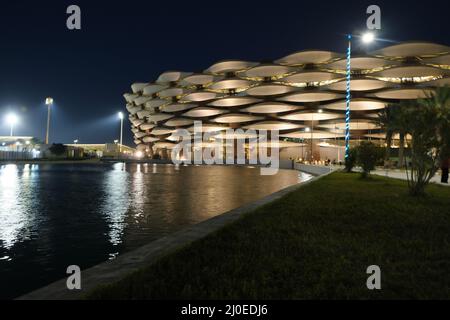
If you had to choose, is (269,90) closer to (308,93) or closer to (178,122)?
(308,93)

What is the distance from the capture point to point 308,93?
77375 millimetres

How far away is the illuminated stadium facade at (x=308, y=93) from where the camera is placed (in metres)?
72.9

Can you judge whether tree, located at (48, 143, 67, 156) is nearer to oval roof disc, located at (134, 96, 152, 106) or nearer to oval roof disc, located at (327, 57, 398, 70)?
oval roof disc, located at (134, 96, 152, 106)

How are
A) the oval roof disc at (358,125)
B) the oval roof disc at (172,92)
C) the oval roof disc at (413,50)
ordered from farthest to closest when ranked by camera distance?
the oval roof disc at (172,92)
the oval roof disc at (358,125)
the oval roof disc at (413,50)

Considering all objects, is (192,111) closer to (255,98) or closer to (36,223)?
(255,98)

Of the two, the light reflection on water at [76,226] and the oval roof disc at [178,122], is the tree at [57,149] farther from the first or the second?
the light reflection on water at [76,226]

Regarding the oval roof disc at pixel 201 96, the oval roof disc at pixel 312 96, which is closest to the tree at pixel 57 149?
the oval roof disc at pixel 201 96

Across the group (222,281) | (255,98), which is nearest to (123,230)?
(222,281)

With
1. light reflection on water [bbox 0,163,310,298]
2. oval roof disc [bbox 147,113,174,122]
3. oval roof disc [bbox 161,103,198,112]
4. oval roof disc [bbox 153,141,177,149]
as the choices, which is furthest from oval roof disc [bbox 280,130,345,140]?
light reflection on water [bbox 0,163,310,298]

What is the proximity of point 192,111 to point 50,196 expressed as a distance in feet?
248

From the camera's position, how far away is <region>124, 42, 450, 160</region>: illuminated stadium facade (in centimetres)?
7294

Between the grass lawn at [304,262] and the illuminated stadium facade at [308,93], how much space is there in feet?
203
